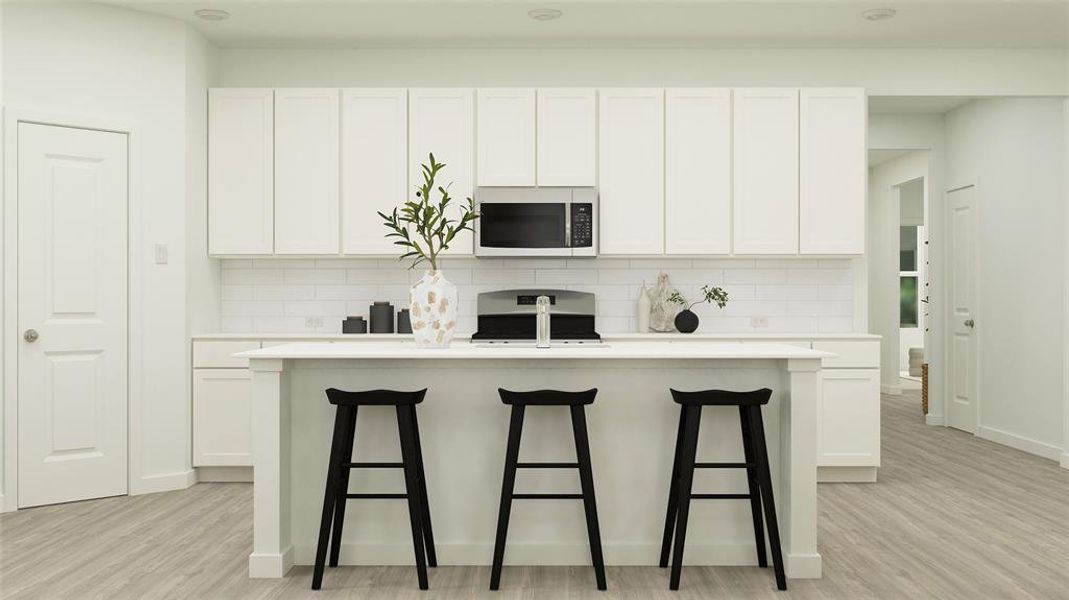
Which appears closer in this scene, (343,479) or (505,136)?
(343,479)

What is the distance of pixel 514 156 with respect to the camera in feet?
16.5

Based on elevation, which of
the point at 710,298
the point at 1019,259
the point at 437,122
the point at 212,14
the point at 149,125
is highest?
the point at 212,14

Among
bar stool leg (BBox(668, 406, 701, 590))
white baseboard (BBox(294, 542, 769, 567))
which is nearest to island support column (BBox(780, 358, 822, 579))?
white baseboard (BBox(294, 542, 769, 567))

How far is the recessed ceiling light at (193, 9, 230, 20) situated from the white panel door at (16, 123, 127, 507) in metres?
0.92

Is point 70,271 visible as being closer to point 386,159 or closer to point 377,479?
point 386,159

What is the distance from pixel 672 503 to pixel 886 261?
6.79 m

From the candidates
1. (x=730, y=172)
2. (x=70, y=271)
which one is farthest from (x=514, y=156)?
(x=70, y=271)

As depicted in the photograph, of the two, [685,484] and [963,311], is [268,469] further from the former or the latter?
[963,311]

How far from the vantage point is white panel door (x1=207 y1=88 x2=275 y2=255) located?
5.00m

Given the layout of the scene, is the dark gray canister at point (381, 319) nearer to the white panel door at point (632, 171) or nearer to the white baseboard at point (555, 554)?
the white panel door at point (632, 171)

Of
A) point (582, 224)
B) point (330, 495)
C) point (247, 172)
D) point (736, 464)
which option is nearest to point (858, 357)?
point (582, 224)

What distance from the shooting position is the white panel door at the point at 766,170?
5.01 metres

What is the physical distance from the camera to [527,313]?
5.21 m

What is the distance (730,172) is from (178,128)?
3614mm
